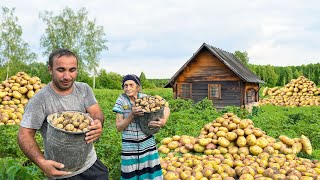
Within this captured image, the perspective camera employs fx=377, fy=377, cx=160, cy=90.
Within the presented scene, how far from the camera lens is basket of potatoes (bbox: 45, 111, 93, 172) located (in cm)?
297

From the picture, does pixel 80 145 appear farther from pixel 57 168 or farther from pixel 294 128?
pixel 294 128

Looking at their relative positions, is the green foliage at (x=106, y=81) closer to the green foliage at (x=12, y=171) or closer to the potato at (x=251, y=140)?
the potato at (x=251, y=140)

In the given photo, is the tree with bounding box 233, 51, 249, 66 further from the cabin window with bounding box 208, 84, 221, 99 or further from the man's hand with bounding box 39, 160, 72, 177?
the man's hand with bounding box 39, 160, 72, 177

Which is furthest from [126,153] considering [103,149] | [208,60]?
[208,60]

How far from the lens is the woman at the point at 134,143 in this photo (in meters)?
4.64

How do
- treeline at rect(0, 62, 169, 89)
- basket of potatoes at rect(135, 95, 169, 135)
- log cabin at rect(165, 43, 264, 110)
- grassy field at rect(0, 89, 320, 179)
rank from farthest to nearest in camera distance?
1. treeline at rect(0, 62, 169, 89)
2. log cabin at rect(165, 43, 264, 110)
3. basket of potatoes at rect(135, 95, 169, 135)
4. grassy field at rect(0, 89, 320, 179)

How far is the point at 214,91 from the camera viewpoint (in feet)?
73.5

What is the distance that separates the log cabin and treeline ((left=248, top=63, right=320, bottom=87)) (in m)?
39.8

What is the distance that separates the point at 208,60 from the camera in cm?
2250

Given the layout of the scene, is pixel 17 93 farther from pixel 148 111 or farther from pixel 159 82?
pixel 159 82

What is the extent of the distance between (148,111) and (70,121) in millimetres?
1535

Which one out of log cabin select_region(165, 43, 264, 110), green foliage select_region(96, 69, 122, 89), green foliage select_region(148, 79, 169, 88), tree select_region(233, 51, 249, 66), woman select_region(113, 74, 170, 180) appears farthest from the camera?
green foliage select_region(148, 79, 169, 88)

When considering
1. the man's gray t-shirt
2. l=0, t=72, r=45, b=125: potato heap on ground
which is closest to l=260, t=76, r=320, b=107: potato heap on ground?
l=0, t=72, r=45, b=125: potato heap on ground

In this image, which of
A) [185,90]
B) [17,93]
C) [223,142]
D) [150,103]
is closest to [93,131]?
[150,103]
